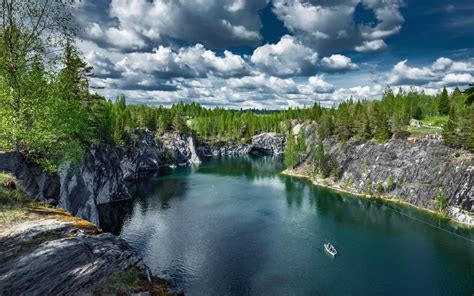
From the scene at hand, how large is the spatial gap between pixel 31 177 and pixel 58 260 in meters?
16.0

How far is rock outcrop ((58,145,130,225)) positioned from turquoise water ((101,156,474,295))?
19.9 ft

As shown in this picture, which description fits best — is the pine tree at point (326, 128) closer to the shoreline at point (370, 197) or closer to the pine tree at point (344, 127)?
the pine tree at point (344, 127)

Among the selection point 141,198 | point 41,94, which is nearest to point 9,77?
point 41,94

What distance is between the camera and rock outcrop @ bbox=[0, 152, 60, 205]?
2612 centimetres

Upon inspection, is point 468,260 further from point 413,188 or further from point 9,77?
point 9,77

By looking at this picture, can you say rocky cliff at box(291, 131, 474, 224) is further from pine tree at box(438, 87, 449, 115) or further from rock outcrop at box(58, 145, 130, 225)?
rock outcrop at box(58, 145, 130, 225)

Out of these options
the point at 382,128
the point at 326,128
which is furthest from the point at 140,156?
the point at 382,128

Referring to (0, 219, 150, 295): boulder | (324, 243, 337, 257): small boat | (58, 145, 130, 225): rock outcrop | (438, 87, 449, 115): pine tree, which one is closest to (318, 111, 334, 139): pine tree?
(438, 87, 449, 115): pine tree

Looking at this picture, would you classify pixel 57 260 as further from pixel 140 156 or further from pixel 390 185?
pixel 140 156

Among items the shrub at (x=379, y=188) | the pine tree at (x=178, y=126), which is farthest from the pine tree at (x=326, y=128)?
the pine tree at (x=178, y=126)

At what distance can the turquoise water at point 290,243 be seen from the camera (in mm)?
49656

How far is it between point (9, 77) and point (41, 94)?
8.76 ft

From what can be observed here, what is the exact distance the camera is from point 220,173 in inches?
5881

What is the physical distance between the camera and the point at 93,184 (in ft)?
235
